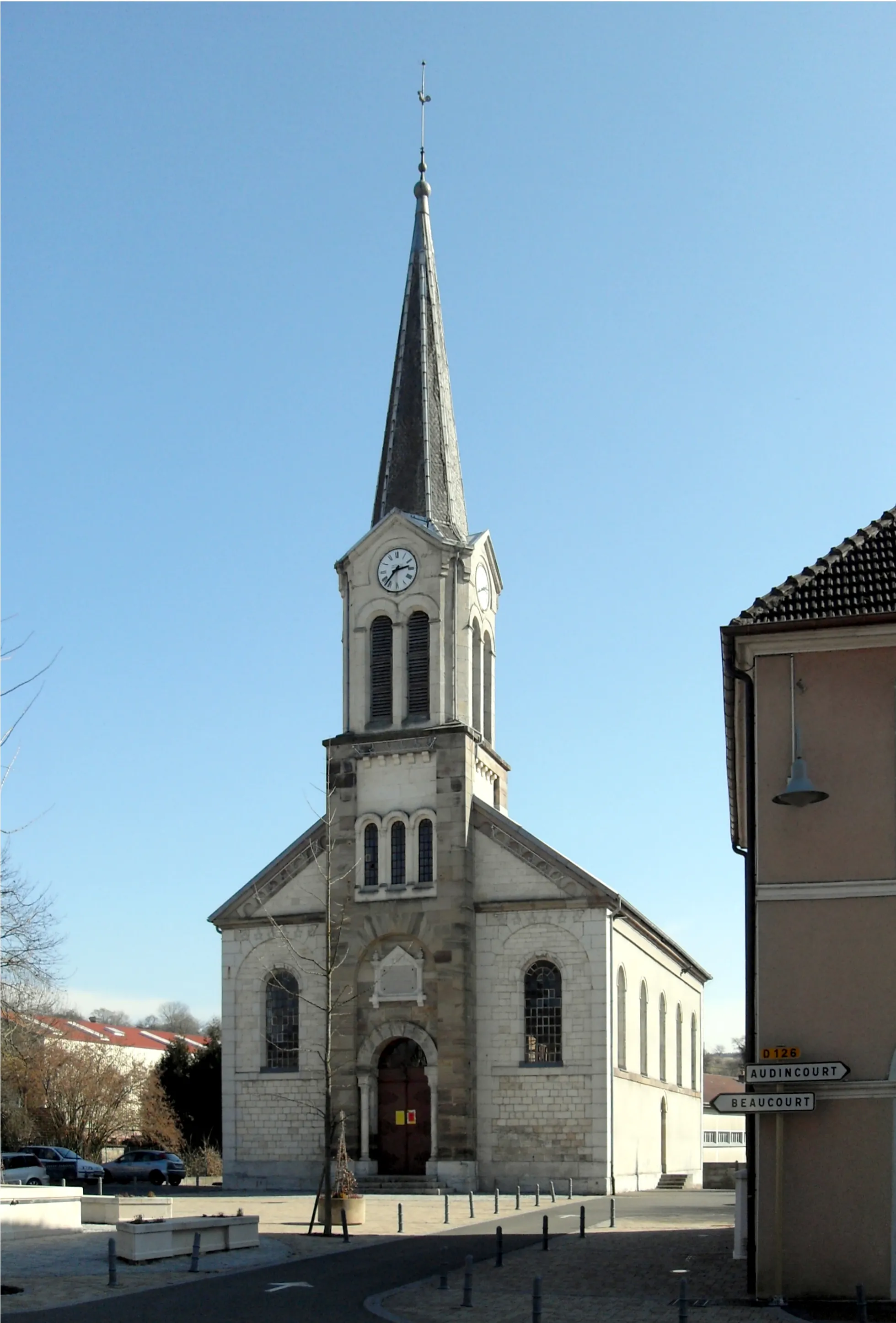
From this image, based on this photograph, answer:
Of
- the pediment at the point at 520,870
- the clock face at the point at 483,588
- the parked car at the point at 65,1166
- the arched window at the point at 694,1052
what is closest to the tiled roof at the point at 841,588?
the pediment at the point at 520,870

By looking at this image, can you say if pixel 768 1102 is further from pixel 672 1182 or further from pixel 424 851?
pixel 672 1182

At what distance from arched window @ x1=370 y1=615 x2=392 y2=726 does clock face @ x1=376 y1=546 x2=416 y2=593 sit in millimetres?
1012

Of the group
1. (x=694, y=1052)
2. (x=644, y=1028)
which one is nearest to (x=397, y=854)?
(x=644, y=1028)

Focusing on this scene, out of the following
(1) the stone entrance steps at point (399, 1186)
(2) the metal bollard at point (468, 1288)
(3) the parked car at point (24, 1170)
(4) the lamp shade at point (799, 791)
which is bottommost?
(3) the parked car at point (24, 1170)

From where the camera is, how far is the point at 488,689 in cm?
Result: 4762

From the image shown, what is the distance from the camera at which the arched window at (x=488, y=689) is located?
4722 cm

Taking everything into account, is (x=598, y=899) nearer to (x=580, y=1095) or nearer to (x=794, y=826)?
(x=580, y=1095)

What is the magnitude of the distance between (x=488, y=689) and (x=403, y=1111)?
1281 cm

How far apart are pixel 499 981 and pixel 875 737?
81.3 ft

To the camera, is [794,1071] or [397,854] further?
[397,854]

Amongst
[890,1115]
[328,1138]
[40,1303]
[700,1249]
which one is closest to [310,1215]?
[328,1138]

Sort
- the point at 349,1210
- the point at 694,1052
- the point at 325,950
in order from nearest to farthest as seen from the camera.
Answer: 1. the point at 349,1210
2. the point at 325,950
3. the point at 694,1052

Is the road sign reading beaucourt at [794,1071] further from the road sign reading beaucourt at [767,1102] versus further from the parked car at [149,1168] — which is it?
the parked car at [149,1168]

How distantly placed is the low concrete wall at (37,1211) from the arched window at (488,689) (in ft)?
74.5
